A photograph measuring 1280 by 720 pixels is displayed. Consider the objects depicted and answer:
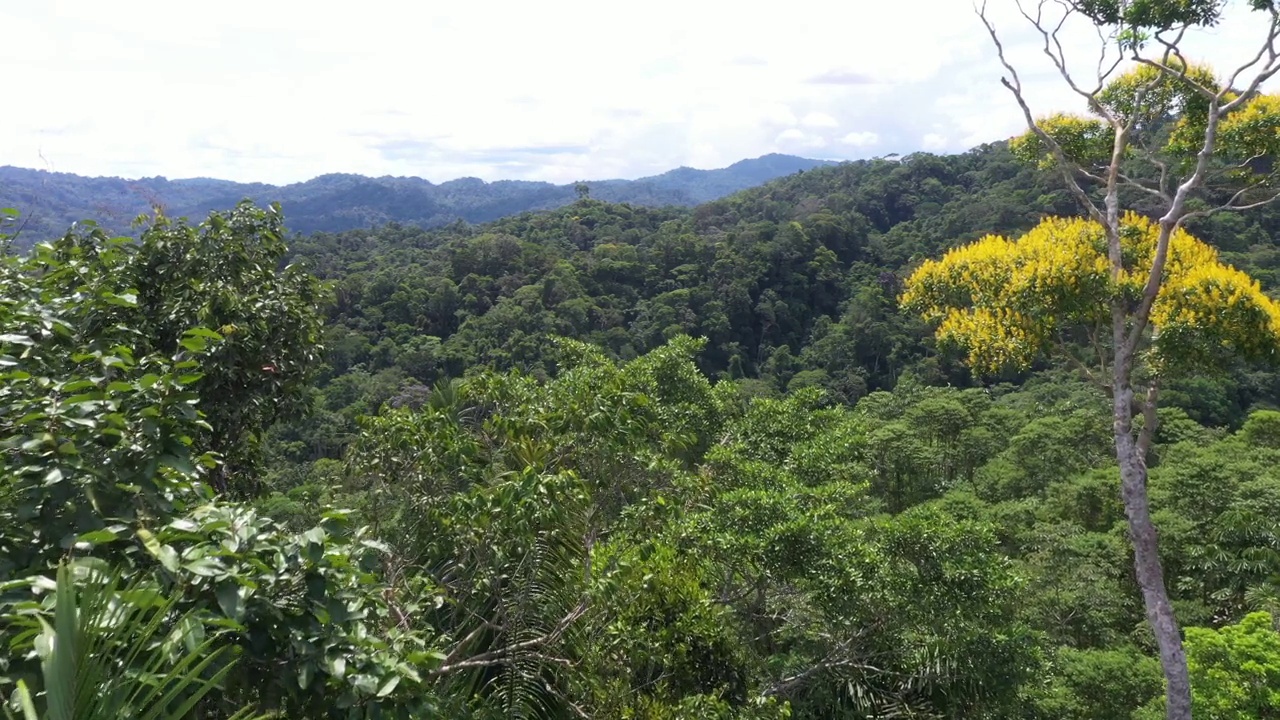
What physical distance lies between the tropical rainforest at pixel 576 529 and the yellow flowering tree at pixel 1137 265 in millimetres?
42

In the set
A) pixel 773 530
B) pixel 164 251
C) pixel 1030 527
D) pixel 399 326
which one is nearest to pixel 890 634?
pixel 773 530

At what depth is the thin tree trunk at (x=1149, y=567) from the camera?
5.49 meters

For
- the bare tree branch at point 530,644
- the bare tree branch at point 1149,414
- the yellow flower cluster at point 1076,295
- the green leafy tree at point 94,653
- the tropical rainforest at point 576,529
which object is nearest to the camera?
the green leafy tree at point 94,653

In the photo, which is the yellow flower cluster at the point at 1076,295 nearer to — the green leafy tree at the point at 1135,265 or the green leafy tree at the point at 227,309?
the green leafy tree at the point at 1135,265

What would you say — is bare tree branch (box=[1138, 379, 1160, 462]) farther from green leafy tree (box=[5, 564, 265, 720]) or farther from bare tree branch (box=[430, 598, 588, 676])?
green leafy tree (box=[5, 564, 265, 720])

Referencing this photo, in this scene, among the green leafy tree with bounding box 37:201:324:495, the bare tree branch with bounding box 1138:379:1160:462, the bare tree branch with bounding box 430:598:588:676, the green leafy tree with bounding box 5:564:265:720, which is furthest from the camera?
the bare tree branch with bounding box 1138:379:1160:462

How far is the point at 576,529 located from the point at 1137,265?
219 inches

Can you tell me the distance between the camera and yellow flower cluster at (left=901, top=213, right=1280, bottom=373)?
17.7 ft

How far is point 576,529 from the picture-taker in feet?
14.8

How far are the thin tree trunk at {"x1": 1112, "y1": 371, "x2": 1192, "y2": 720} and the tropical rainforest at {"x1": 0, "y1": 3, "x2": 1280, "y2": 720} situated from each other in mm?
72

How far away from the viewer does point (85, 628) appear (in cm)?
131

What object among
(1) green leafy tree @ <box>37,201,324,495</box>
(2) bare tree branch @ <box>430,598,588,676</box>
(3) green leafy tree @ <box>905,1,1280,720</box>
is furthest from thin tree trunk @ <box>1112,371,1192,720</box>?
Answer: (1) green leafy tree @ <box>37,201,324,495</box>

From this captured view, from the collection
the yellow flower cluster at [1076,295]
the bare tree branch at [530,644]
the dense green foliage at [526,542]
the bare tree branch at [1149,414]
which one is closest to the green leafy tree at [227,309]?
A: the dense green foliage at [526,542]

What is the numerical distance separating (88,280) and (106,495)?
2223mm
